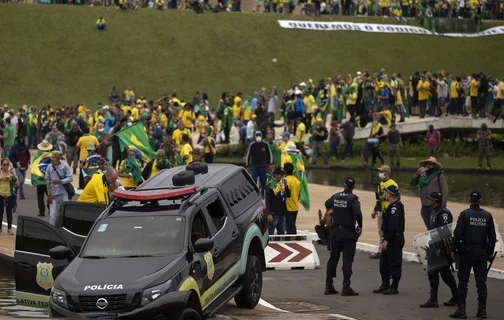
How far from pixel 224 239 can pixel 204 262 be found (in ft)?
2.96

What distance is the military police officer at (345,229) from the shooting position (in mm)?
A: 15930

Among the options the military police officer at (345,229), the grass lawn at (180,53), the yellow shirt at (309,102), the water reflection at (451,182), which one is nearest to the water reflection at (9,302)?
the military police officer at (345,229)

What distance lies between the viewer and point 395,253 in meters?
16.0

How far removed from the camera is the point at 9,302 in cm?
1619

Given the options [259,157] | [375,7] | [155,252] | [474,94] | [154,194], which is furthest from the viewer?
[375,7]

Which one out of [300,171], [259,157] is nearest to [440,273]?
[300,171]

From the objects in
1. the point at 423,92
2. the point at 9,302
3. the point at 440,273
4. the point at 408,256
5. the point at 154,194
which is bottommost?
the point at 9,302

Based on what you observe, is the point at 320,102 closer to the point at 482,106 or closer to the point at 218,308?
the point at 482,106

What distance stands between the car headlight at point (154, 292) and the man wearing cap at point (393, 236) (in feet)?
15.0

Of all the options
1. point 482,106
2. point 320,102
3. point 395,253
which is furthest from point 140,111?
point 395,253

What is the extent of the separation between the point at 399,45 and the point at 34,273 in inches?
2143

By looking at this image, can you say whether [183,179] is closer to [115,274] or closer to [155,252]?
[155,252]

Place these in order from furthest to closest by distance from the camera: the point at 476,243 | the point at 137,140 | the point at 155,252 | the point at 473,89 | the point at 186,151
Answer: the point at 473,89, the point at 137,140, the point at 186,151, the point at 476,243, the point at 155,252

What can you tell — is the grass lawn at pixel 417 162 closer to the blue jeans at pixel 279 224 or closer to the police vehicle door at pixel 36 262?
the blue jeans at pixel 279 224
